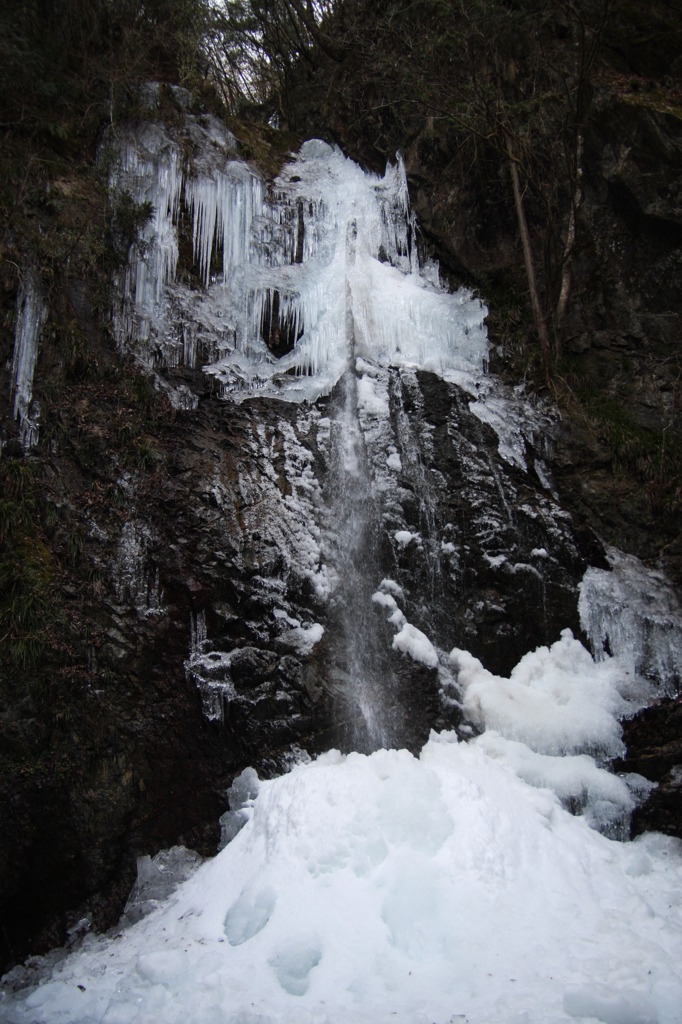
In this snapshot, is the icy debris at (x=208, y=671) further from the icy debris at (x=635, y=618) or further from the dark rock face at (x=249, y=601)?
the icy debris at (x=635, y=618)

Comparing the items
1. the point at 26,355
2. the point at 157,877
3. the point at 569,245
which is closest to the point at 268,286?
the point at 26,355

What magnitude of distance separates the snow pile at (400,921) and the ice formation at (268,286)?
158 inches

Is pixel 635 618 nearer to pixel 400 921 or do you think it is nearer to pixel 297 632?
pixel 297 632

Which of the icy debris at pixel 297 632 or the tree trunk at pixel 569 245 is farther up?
the tree trunk at pixel 569 245

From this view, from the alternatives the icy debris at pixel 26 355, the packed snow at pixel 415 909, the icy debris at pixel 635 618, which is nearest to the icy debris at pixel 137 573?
the icy debris at pixel 26 355

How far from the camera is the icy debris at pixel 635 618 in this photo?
16.8 feet

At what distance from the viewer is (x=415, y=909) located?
3.54 meters

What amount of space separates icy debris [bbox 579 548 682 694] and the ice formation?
8.89 feet

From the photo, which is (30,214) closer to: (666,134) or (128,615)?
(128,615)

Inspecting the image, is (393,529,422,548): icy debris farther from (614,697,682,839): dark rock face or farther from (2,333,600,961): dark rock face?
(614,697,682,839): dark rock face

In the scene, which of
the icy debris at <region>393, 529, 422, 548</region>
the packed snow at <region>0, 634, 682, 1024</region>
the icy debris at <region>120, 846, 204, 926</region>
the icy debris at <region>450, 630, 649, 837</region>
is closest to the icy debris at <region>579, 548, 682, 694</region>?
the icy debris at <region>450, 630, 649, 837</region>

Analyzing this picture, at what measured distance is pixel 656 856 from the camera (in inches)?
165

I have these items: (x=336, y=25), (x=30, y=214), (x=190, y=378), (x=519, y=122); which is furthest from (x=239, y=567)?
(x=336, y=25)

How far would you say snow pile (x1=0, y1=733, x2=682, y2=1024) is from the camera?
3.15 metres
